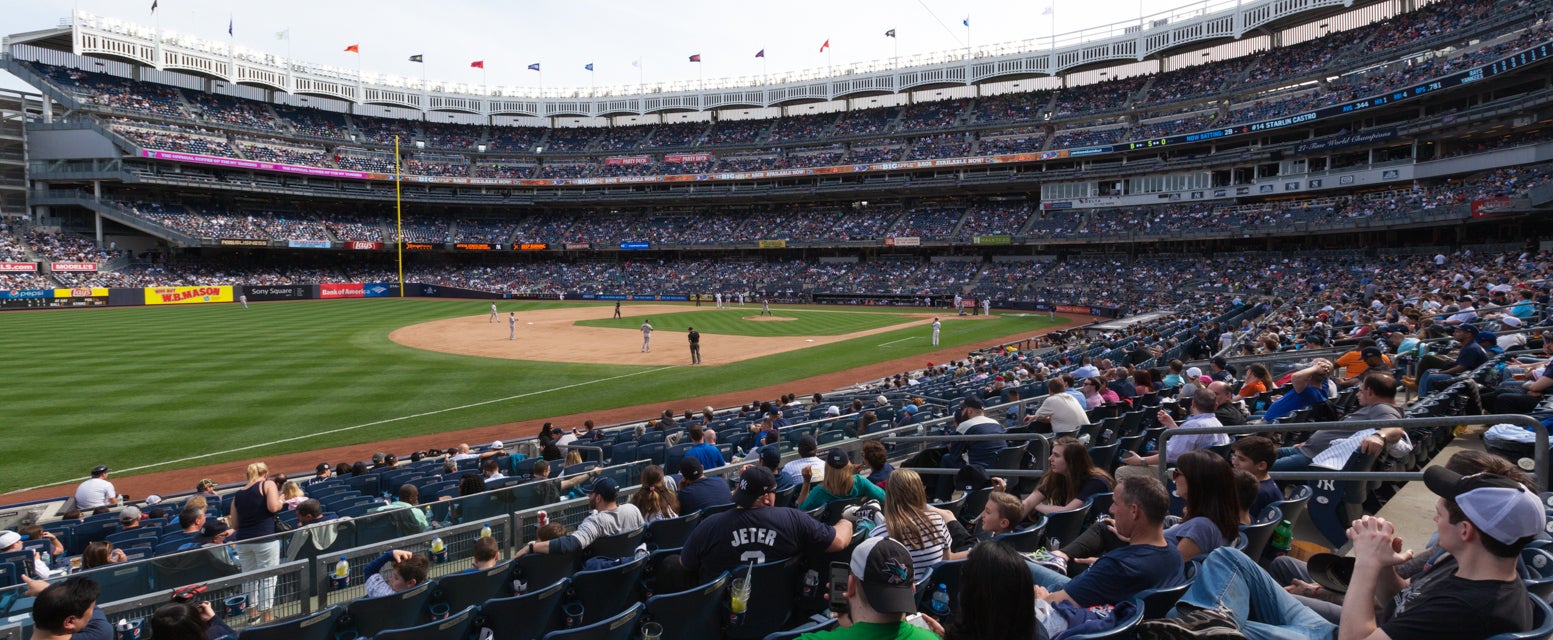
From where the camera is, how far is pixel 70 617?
436cm

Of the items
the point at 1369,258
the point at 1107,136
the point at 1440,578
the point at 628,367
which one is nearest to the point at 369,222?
the point at 628,367

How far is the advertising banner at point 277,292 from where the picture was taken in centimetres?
6462

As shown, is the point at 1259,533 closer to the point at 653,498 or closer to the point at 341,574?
the point at 653,498

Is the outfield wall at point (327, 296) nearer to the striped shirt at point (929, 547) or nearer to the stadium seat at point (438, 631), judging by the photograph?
the striped shirt at point (929, 547)

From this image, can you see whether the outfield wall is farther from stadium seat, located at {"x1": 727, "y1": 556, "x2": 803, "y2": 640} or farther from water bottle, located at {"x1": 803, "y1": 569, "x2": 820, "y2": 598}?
stadium seat, located at {"x1": 727, "y1": 556, "x2": 803, "y2": 640}

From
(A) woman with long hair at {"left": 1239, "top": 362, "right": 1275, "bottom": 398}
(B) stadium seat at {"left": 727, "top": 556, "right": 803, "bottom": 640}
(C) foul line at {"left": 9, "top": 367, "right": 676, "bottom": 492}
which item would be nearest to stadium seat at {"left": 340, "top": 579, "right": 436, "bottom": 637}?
(B) stadium seat at {"left": 727, "top": 556, "right": 803, "bottom": 640}

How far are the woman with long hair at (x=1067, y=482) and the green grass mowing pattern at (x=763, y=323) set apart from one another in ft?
114

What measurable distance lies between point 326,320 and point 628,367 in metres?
27.1

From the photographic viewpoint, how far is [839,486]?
6438mm

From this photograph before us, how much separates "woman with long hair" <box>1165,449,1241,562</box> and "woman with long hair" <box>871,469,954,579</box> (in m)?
1.39

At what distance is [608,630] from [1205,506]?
3733 mm

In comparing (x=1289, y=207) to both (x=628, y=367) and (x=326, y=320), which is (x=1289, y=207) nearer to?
(x=628, y=367)

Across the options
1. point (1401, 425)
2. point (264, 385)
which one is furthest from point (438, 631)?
point (264, 385)

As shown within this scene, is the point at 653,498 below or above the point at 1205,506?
below
